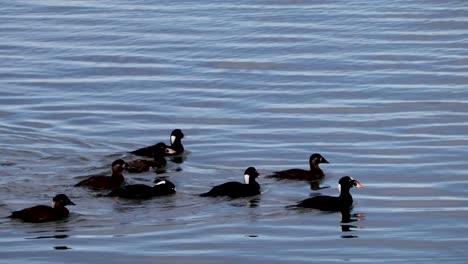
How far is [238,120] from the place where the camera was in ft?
86.7

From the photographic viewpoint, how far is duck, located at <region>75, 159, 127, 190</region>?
21781 mm

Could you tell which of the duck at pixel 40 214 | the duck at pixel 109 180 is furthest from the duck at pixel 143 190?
the duck at pixel 40 214

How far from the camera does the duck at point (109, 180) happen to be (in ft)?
71.5

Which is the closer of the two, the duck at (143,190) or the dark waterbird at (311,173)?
the duck at (143,190)

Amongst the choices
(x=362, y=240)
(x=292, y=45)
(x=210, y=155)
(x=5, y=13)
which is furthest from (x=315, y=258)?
(x=5, y=13)

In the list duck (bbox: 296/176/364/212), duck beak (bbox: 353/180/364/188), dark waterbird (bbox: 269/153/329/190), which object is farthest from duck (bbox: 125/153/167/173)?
duck beak (bbox: 353/180/364/188)

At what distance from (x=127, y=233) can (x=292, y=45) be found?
14.0 meters

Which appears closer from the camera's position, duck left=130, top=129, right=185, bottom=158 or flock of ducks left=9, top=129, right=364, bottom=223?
flock of ducks left=9, top=129, right=364, bottom=223

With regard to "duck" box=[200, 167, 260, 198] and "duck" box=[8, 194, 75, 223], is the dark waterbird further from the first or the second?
"duck" box=[8, 194, 75, 223]

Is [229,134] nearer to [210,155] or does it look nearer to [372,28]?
[210,155]

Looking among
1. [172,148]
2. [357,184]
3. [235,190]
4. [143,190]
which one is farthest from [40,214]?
[172,148]

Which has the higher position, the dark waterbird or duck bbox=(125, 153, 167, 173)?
duck bbox=(125, 153, 167, 173)

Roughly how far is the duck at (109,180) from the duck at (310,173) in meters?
2.27

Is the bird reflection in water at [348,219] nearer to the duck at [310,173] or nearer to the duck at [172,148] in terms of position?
the duck at [310,173]
